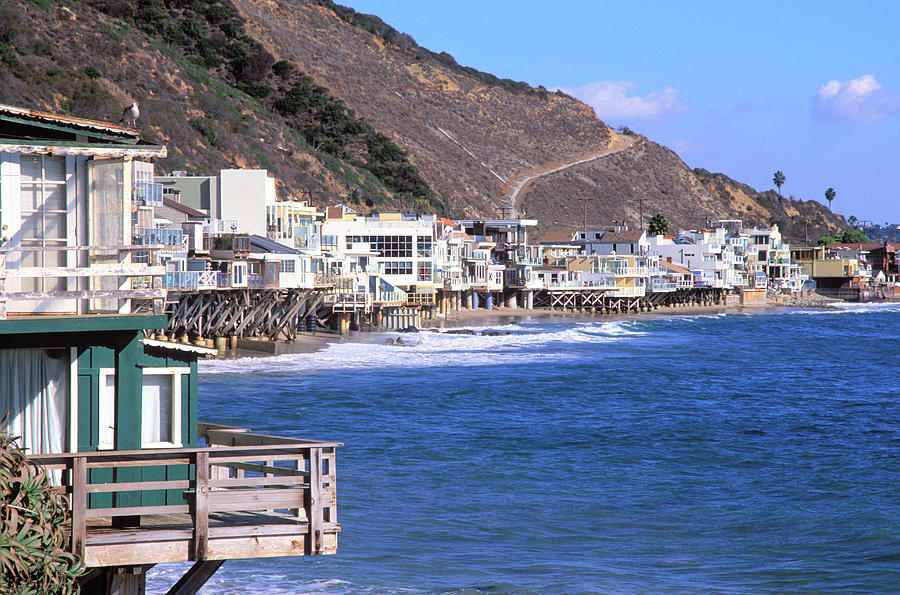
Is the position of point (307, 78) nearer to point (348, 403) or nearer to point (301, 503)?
point (348, 403)

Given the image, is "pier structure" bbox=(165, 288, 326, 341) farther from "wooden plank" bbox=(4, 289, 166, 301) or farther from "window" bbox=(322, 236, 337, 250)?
"wooden plank" bbox=(4, 289, 166, 301)

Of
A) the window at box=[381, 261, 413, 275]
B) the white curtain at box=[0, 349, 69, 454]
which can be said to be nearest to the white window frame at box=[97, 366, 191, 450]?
the white curtain at box=[0, 349, 69, 454]

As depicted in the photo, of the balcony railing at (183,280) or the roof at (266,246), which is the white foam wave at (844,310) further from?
the balcony railing at (183,280)

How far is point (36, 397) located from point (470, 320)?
8367 cm

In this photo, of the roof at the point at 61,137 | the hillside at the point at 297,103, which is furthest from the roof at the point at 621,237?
the roof at the point at 61,137

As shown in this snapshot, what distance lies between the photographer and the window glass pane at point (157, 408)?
11.3 meters

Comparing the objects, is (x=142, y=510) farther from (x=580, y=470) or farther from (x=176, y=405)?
(x=580, y=470)

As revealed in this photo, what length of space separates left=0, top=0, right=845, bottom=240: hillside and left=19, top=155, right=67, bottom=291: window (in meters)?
73.3

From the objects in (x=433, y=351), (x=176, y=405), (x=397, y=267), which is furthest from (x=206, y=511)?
(x=397, y=267)

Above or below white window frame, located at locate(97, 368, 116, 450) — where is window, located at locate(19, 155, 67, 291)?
above

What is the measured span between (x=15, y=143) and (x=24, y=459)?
317 centimetres

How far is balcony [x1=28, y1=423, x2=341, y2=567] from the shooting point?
370 inches

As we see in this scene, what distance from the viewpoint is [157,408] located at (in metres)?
11.4

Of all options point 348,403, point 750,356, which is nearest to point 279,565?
point 348,403
